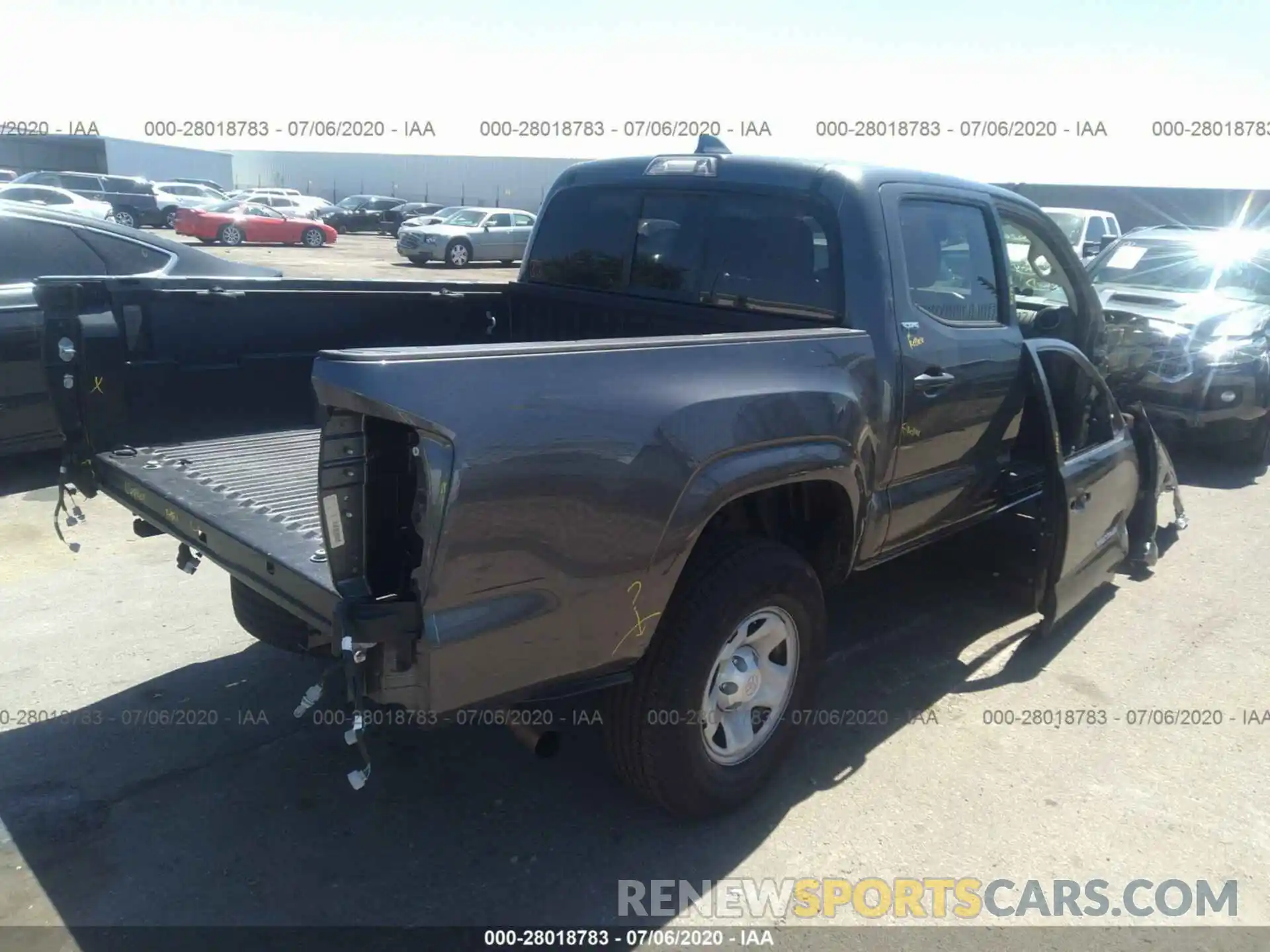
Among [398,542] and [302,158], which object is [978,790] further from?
[302,158]

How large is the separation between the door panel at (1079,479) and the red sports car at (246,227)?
28985mm

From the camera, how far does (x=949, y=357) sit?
12.7 feet

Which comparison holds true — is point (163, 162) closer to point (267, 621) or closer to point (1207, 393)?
point (1207, 393)

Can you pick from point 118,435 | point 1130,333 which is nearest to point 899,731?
point 118,435

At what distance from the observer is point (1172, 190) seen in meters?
27.5

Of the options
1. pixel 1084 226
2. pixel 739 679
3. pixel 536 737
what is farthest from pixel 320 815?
pixel 1084 226

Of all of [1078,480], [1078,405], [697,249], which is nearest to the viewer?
[697,249]

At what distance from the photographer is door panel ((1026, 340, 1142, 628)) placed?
4.21 metres

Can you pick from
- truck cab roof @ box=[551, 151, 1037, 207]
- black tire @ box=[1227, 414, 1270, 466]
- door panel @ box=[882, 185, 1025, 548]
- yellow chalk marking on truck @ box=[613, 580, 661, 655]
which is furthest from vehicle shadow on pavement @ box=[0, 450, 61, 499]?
black tire @ box=[1227, 414, 1270, 466]

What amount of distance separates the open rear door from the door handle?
0.58 meters

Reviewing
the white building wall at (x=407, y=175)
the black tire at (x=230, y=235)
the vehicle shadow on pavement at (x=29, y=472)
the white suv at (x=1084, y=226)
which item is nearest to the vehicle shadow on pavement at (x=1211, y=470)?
the white suv at (x=1084, y=226)

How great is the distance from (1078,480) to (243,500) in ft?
11.0

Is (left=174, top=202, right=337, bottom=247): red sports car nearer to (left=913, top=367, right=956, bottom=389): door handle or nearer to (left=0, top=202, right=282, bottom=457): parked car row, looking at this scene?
(left=0, top=202, right=282, bottom=457): parked car row

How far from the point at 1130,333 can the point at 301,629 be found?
6861mm
